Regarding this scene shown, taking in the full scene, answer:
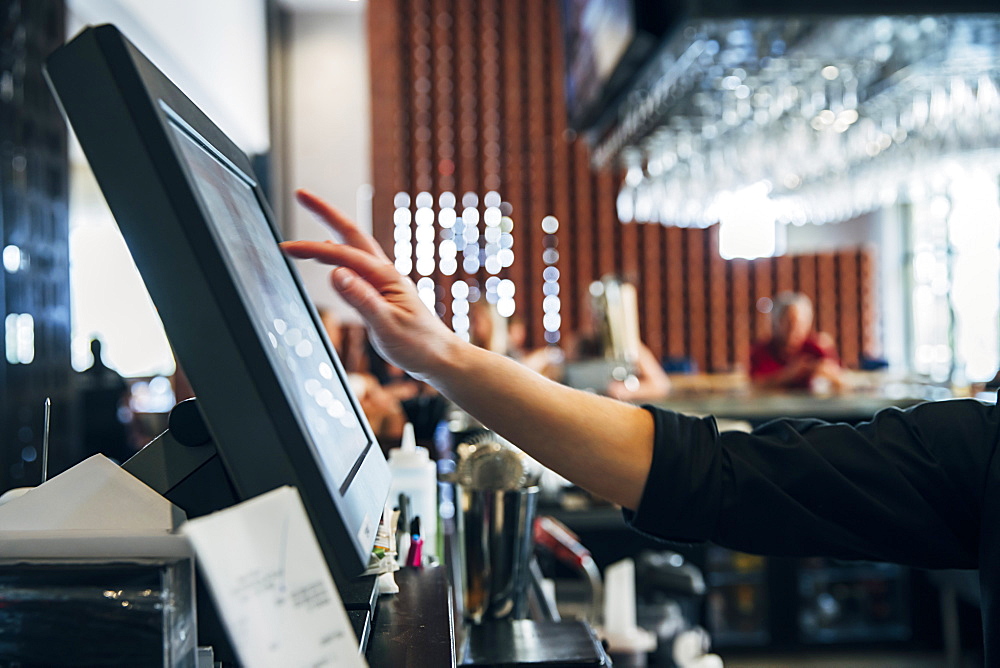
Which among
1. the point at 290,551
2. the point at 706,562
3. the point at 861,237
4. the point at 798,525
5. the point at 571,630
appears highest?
the point at 861,237

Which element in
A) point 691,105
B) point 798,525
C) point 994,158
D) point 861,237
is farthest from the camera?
point 861,237

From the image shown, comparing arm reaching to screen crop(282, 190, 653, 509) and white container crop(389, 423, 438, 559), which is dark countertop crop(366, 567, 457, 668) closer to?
arm reaching to screen crop(282, 190, 653, 509)

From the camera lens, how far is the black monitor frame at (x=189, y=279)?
47cm

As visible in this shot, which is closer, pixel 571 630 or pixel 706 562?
pixel 571 630

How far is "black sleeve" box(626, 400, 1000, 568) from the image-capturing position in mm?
944

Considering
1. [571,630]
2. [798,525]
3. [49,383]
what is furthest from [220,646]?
[49,383]

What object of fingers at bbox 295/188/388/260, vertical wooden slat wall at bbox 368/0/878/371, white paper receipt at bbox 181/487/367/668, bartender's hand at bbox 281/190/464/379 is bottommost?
white paper receipt at bbox 181/487/367/668

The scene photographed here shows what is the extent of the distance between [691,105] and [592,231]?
16.7 feet

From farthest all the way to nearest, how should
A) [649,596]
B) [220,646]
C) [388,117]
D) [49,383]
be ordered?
[388,117], [49,383], [649,596], [220,646]

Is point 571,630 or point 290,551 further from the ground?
point 290,551

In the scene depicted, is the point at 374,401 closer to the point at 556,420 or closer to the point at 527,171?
the point at 556,420

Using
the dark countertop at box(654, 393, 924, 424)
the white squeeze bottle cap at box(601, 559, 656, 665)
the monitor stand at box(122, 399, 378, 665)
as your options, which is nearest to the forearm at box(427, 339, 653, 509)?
the monitor stand at box(122, 399, 378, 665)

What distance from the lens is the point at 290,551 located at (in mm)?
448

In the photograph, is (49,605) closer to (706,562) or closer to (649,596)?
(649,596)
